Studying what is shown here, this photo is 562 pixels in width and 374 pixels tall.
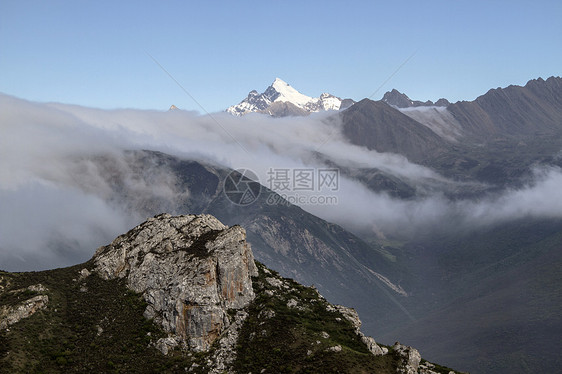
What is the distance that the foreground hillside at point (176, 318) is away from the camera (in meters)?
125

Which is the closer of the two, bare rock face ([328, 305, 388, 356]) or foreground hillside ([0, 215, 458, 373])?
foreground hillside ([0, 215, 458, 373])

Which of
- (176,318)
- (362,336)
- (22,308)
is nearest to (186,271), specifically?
(176,318)

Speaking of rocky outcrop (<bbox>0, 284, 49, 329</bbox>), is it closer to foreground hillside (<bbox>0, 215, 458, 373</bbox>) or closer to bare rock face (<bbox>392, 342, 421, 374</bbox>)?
foreground hillside (<bbox>0, 215, 458, 373</bbox>)

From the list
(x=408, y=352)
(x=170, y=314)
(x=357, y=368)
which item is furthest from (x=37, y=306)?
(x=408, y=352)

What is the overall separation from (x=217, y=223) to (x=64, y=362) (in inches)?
2469

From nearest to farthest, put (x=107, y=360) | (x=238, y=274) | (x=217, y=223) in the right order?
1. (x=107, y=360)
2. (x=238, y=274)
3. (x=217, y=223)

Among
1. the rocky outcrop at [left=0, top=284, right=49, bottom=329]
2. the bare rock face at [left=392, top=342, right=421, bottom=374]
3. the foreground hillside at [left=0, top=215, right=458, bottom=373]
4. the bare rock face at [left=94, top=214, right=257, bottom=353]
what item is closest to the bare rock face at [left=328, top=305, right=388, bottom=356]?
the foreground hillside at [left=0, top=215, right=458, bottom=373]

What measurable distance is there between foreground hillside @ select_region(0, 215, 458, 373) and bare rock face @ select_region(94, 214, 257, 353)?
0.28 meters

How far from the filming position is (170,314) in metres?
137

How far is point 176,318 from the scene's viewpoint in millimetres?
135500

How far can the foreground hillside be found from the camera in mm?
125312

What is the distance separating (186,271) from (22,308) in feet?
136

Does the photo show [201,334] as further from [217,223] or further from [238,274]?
[217,223]

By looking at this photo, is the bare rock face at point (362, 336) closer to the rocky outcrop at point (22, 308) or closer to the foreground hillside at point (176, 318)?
the foreground hillside at point (176, 318)
